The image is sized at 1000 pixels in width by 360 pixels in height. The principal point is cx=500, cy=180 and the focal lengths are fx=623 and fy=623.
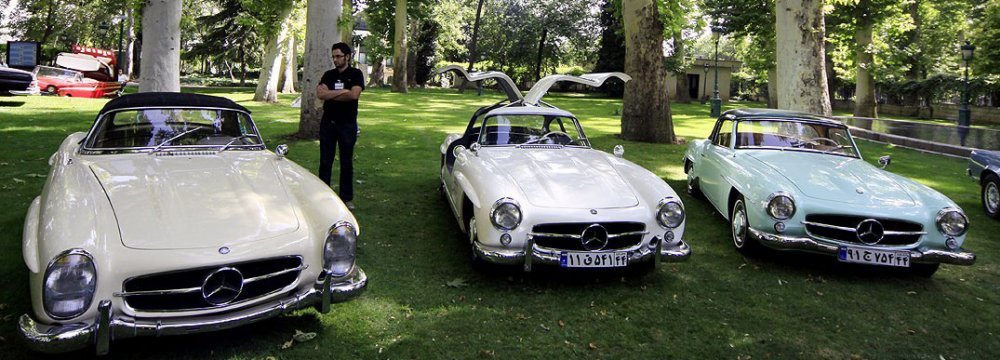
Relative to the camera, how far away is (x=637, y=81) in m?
13.1

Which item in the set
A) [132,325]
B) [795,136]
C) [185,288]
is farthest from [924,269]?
[132,325]

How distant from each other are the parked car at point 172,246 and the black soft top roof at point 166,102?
47 cm

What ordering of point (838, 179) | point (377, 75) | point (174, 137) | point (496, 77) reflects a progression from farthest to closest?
point (377, 75), point (496, 77), point (838, 179), point (174, 137)

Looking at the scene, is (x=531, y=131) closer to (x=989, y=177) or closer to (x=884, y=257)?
(x=884, y=257)

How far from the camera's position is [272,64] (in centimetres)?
2127

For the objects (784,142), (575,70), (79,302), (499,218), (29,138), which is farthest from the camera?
(575,70)

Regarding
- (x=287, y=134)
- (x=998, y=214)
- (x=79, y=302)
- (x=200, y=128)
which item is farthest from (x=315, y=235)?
(x=287, y=134)

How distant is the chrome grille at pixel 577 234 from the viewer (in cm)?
471

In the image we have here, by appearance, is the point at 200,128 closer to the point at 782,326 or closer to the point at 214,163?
the point at 214,163

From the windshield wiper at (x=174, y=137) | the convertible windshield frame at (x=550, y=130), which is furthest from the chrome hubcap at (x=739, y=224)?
the windshield wiper at (x=174, y=137)

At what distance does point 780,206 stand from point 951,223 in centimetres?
139

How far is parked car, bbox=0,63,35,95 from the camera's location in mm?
18531

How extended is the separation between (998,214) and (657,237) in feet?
19.2

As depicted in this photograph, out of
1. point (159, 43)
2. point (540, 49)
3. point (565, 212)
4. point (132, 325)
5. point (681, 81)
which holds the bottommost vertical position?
point (132, 325)
